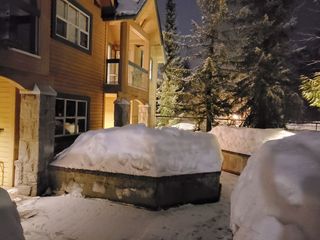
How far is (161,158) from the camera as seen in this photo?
26.5 ft

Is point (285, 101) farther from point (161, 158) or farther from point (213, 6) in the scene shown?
point (161, 158)

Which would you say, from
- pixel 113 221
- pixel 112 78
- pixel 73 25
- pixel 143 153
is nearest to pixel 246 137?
pixel 143 153

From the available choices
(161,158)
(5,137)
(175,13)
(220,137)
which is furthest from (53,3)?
(175,13)

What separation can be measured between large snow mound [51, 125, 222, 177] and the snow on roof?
655cm

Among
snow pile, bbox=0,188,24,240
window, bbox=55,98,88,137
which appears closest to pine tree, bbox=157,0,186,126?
window, bbox=55,98,88,137

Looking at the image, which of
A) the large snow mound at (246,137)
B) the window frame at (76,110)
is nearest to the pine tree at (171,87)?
the large snow mound at (246,137)

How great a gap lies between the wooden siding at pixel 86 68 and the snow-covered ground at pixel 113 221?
170 inches

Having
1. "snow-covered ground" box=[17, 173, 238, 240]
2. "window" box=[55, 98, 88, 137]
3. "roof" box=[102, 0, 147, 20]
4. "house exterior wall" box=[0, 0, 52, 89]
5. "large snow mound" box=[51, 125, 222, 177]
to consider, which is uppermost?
"roof" box=[102, 0, 147, 20]

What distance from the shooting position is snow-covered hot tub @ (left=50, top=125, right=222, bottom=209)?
7.92 meters

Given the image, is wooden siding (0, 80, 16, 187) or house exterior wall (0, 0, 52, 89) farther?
wooden siding (0, 80, 16, 187)

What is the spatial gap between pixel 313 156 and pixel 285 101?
16.0 metres

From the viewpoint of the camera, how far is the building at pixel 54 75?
321 inches

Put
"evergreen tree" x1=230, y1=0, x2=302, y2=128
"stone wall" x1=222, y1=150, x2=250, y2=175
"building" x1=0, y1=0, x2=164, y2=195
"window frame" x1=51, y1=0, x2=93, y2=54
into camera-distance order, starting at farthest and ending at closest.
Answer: "evergreen tree" x1=230, y1=0, x2=302, y2=128 → "stone wall" x1=222, y1=150, x2=250, y2=175 → "window frame" x1=51, y1=0, x2=93, y2=54 → "building" x1=0, y1=0, x2=164, y2=195

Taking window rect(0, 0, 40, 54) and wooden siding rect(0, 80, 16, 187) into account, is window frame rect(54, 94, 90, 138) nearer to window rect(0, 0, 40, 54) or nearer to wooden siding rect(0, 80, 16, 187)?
wooden siding rect(0, 80, 16, 187)
